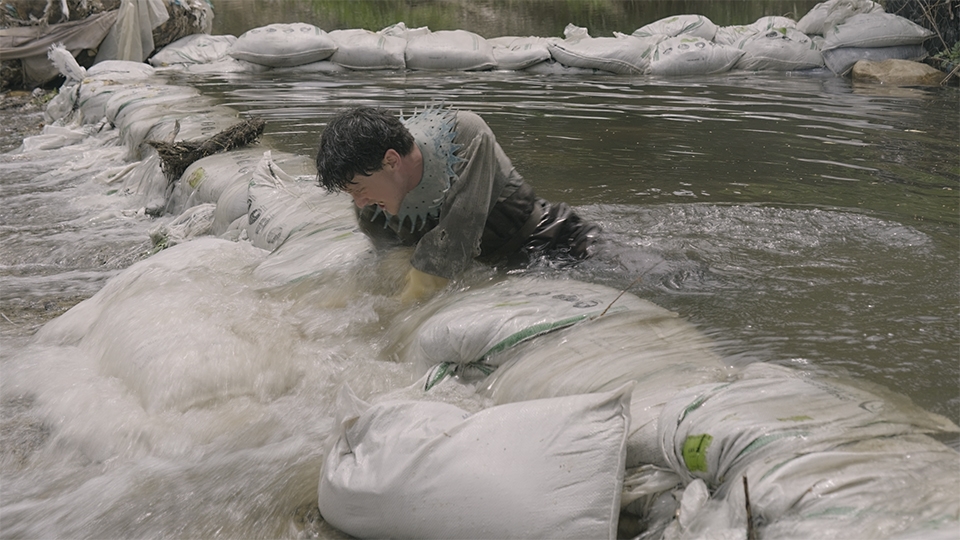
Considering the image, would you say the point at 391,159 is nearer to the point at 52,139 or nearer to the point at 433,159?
the point at 433,159

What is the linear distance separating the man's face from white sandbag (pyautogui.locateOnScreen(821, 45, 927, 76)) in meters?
6.57

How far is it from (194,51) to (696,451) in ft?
29.4

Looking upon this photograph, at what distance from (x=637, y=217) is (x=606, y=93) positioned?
151 inches

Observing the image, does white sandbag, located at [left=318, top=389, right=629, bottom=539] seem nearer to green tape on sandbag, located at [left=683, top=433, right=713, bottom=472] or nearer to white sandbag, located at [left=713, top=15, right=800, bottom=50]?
green tape on sandbag, located at [left=683, top=433, right=713, bottom=472]

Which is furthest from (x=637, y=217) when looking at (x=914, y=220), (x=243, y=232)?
(x=243, y=232)

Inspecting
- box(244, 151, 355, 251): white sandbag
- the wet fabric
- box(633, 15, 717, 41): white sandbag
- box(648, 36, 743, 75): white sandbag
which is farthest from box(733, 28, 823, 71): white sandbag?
the wet fabric

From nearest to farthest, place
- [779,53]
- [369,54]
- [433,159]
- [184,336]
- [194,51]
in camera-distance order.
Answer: [184,336] → [433,159] → [779,53] → [369,54] → [194,51]

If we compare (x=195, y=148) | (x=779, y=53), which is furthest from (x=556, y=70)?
(x=195, y=148)

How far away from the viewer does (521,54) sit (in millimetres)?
8320

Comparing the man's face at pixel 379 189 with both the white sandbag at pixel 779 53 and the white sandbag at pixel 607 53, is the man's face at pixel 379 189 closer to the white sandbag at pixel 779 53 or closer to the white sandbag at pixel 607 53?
the white sandbag at pixel 607 53

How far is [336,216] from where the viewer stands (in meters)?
3.22

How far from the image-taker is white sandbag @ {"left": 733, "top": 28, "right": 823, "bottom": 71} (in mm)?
7898

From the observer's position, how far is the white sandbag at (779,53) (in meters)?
7.90

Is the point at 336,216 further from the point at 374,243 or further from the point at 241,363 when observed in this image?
the point at 241,363
